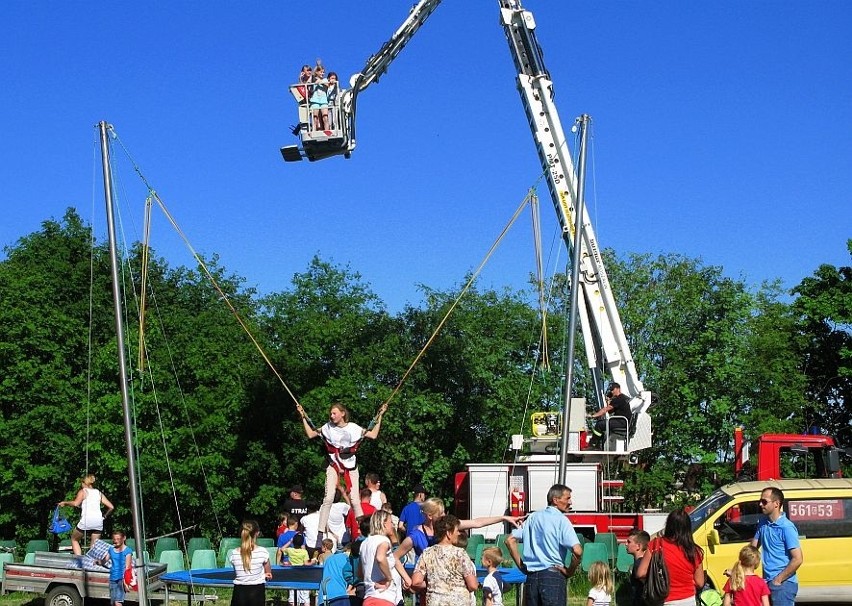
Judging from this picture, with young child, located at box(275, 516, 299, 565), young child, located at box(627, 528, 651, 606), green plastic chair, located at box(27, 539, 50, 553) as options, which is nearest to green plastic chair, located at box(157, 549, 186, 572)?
young child, located at box(275, 516, 299, 565)

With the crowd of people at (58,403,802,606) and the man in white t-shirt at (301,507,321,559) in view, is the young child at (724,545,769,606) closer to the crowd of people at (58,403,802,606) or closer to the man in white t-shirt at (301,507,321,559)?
the crowd of people at (58,403,802,606)

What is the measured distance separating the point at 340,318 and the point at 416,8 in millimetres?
12130

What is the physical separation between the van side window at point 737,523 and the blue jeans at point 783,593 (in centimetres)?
466

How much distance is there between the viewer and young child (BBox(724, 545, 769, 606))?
10.3 m

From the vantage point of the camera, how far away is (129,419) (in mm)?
14867

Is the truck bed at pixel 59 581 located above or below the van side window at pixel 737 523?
below

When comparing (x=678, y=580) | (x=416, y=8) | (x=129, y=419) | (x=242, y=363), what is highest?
(x=416, y=8)

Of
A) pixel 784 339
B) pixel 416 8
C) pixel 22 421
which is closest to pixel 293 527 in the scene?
pixel 416 8

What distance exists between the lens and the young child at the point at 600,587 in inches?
408

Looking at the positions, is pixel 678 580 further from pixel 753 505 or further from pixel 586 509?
pixel 586 509

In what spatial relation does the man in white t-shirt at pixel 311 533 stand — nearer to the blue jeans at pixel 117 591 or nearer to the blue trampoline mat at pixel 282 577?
the blue trampoline mat at pixel 282 577

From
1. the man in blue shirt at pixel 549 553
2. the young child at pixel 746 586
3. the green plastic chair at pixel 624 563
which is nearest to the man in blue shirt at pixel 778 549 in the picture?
the young child at pixel 746 586

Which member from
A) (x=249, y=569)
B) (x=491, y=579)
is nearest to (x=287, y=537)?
(x=249, y=569)

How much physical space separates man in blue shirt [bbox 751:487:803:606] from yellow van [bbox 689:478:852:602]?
4.26 metres
